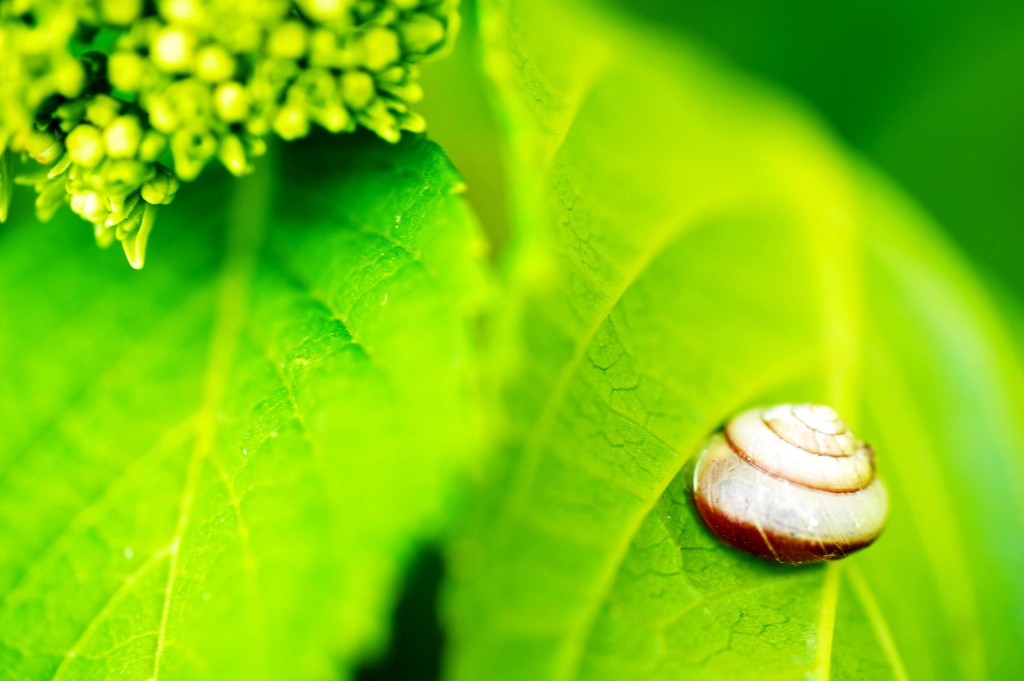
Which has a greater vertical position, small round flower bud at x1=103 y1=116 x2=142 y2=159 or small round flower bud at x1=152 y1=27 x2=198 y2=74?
small round flower bud at x1=152 y1=27 x2=198 y2=74

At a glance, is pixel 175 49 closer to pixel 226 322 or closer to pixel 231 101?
pixel 231 101

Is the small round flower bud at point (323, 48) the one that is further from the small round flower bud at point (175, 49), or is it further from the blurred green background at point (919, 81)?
the blurred green background at point (919, 81)

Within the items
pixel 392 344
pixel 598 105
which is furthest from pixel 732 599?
pixel 598 105

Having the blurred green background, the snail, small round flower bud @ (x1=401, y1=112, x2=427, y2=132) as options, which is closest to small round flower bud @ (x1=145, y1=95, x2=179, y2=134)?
small round flower bud @ (x1=401, y1=112, x2=427, y2=132)

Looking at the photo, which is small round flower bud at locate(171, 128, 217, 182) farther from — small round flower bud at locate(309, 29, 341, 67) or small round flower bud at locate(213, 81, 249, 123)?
small round flower bud at locate(309, 29, 341, 67)

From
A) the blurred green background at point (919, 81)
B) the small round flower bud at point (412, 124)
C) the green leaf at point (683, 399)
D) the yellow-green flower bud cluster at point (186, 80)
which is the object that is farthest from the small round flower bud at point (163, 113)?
the blurred green background at point (919, 81)

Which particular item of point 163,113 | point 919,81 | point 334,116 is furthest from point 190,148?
point 919,81

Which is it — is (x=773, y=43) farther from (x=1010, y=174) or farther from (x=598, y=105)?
(x=598, y=105)
